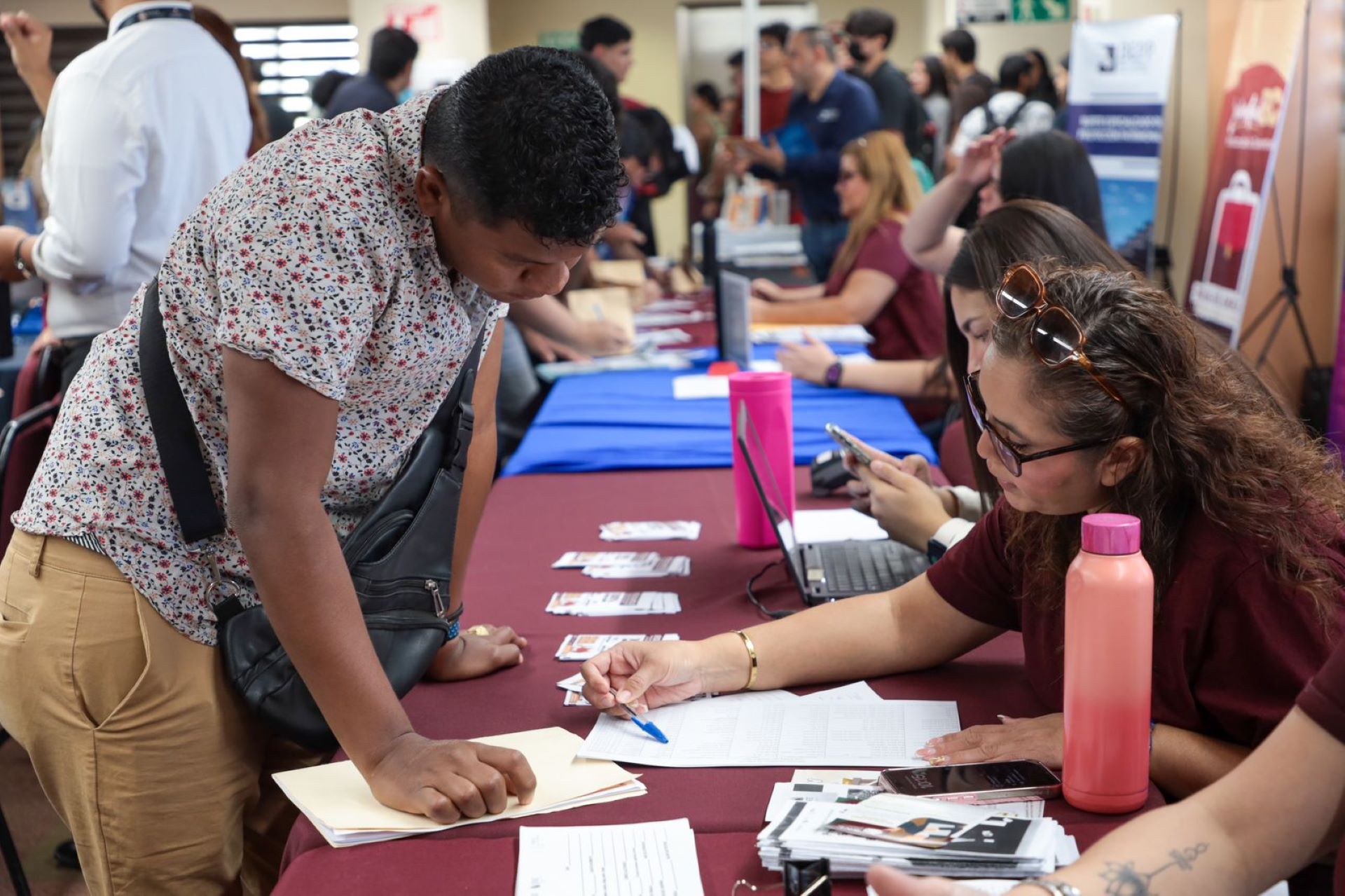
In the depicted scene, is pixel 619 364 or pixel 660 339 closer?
pixel 619 364

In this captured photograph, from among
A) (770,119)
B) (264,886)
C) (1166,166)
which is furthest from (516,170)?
(770,119)

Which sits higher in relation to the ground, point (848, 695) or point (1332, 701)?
point (1332, 701)

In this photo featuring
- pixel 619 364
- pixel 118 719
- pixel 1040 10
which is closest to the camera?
pixel 118 719

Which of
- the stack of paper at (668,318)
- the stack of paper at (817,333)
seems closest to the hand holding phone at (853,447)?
the stack of paper at (817,333)

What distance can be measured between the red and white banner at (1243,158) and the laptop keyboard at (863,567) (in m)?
3.46

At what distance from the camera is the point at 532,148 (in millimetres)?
1091

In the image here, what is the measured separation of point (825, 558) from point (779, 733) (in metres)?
0.60

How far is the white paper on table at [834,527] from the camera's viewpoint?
80.0 inches

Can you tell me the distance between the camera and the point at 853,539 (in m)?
2.00

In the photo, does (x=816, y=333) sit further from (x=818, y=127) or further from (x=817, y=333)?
(x=818, y=127)

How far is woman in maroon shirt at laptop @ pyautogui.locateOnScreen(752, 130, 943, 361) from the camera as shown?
12.4 feet

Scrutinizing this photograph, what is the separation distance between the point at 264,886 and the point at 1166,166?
20.3 ft

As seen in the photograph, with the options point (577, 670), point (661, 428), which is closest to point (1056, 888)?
point (577, 670)

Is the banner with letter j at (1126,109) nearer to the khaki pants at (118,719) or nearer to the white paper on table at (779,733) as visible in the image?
the white paper on table at (779,733)
